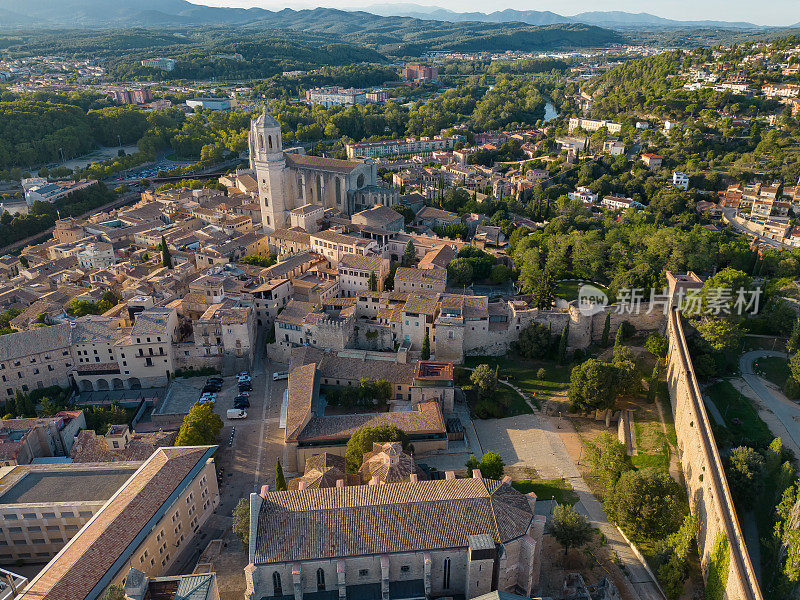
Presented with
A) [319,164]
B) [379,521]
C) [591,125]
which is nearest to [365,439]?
[379,521]

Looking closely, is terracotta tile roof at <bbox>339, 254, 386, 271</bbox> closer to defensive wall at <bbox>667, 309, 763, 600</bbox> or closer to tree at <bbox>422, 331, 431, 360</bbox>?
tree at <bbox>422, 331, 431, 360</bbox>

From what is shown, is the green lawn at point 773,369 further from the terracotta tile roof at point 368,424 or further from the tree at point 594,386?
the terracotta tile roof at point 368,424

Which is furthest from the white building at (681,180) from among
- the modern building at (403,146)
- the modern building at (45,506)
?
the modern building at (45,506)

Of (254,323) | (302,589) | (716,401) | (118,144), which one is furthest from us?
(118,144)

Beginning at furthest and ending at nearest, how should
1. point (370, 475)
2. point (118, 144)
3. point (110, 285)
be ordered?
point (118, 144)
point (110, 285)
point (370, 475)

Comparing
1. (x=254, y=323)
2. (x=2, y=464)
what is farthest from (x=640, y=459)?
(x=2, y=464)

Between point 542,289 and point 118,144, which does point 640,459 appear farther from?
point 118,144
